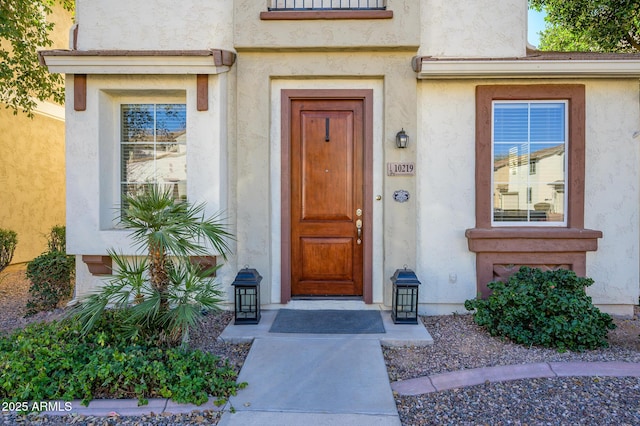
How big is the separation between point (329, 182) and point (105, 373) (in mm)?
3163

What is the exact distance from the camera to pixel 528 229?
478cm

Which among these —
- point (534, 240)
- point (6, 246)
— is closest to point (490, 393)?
point (534, 240)

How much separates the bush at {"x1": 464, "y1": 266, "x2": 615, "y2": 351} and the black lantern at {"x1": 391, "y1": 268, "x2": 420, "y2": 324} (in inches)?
27.0

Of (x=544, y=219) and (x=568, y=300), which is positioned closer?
(x=568, y=300)

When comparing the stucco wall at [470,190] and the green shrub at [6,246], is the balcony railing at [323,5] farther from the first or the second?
the green shrub at [6,246]

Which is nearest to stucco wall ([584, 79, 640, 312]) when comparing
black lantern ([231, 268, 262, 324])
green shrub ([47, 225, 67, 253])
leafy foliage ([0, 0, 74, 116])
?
black lantern ([231, 268, 262, 324])

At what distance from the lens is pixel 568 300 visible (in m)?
3.89

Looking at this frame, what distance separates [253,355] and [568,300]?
Result: 130 inches

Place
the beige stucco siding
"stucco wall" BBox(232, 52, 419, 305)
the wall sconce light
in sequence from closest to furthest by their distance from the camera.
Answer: the wall sconce light → "stucco wall" BBox(232, 52, 419, 305) → the beige stucco siding

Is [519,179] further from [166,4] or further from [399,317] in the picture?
[166,4]

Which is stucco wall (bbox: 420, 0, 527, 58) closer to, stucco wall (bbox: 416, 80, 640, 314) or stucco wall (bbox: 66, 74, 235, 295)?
stucco wall (bbox: 416, 80, 640, 314)

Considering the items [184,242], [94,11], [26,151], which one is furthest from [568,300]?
[26,151]

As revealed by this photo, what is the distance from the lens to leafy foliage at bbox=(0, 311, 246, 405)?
2.81 meters

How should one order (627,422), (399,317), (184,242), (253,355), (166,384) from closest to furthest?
(627,422), (166,384), (184,242), (253,355), (399,317)
